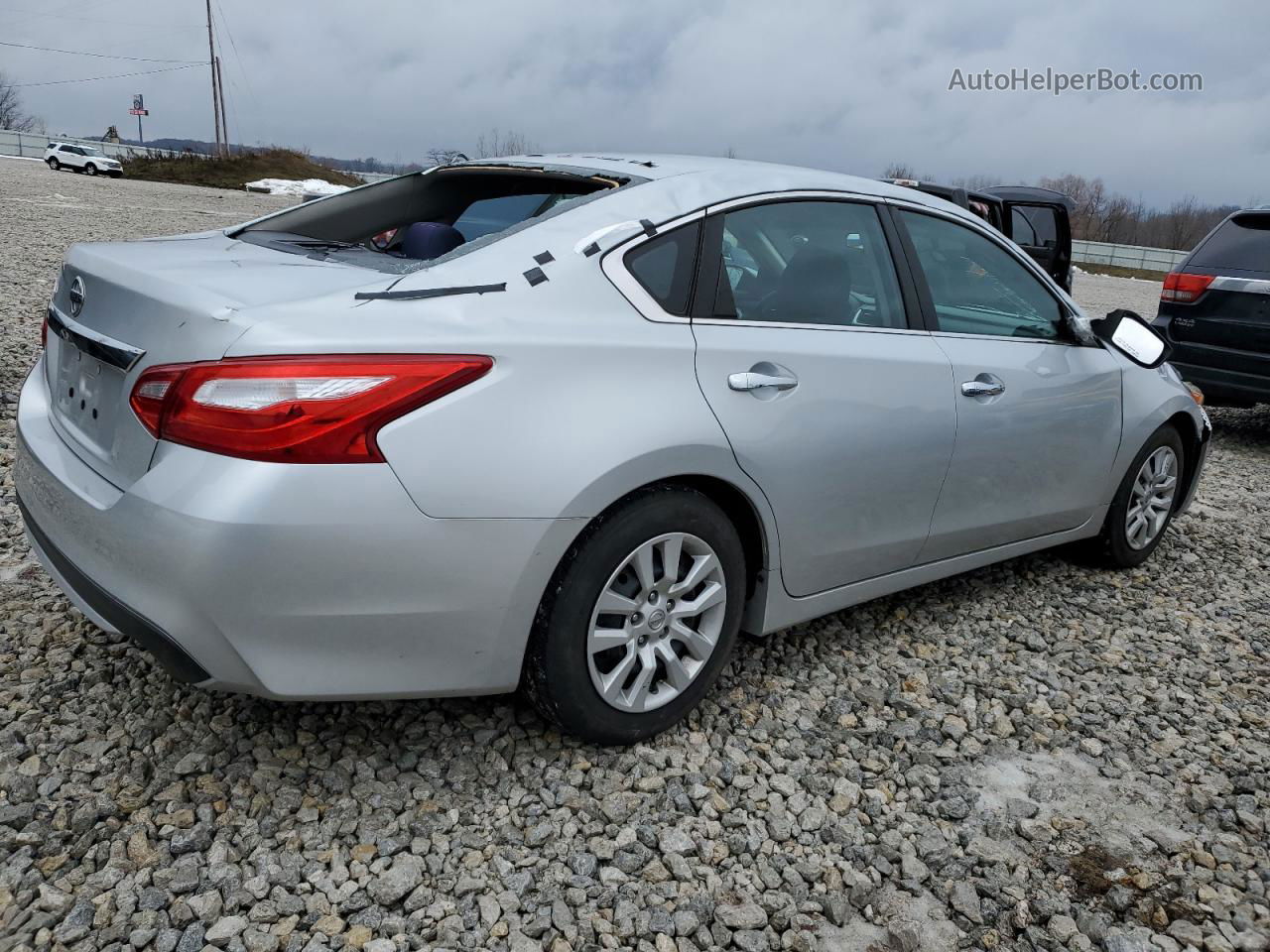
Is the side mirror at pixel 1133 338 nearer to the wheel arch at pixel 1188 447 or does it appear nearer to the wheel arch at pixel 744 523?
the wheel arch at pixel 1188 447

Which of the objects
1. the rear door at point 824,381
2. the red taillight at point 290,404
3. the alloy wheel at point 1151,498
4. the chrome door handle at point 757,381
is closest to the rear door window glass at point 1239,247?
the alloy wheel at point 1151,498

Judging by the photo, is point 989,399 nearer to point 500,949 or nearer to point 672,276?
point 672,276

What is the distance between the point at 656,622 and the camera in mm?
2611

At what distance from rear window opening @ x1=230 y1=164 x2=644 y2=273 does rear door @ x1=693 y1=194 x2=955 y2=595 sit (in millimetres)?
445

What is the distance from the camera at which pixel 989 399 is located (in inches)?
131

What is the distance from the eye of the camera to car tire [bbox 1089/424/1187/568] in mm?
4211

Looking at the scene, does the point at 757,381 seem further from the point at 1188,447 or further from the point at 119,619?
the point at 1188,447

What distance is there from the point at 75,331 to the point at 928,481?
2388 millimetres

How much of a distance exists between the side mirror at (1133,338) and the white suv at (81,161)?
38873 mm

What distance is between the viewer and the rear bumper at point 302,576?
2.03 metres

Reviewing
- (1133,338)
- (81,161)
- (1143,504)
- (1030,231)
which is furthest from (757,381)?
(81,161)

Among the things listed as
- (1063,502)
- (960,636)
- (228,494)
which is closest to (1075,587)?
(1063,502)

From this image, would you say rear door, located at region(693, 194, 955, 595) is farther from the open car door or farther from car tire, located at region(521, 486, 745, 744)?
the open car door

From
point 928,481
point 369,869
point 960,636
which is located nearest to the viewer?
point 369,869
